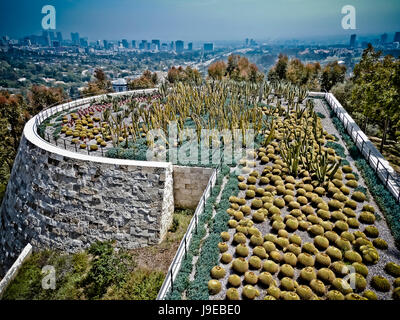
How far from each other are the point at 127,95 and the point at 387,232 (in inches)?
1145

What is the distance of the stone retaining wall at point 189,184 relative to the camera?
56.1ft

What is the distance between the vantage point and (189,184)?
687 inches

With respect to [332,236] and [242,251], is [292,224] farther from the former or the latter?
[242,251]

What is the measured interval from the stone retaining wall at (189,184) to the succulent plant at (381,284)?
988cm

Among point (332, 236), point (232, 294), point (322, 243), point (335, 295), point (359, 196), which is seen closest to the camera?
point (335, 295)

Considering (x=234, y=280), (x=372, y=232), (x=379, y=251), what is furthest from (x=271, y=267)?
(x=372, y=232)

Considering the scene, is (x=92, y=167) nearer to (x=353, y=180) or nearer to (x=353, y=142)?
(x=353, y=180)

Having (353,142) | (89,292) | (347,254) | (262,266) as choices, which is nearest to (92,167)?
(89,292)

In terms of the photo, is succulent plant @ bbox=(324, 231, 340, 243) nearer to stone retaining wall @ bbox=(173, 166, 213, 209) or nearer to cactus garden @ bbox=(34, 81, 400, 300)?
cactus garden @ bbox=(34, 81, 400, 300)

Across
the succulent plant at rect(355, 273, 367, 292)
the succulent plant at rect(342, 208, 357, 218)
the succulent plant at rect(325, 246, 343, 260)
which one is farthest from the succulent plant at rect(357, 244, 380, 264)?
the succulent plant at rect(342, 208, 357, 218)

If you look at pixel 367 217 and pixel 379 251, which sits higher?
pixel 367 217

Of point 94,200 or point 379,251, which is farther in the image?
point 94,200

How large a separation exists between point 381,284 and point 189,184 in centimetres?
1106
